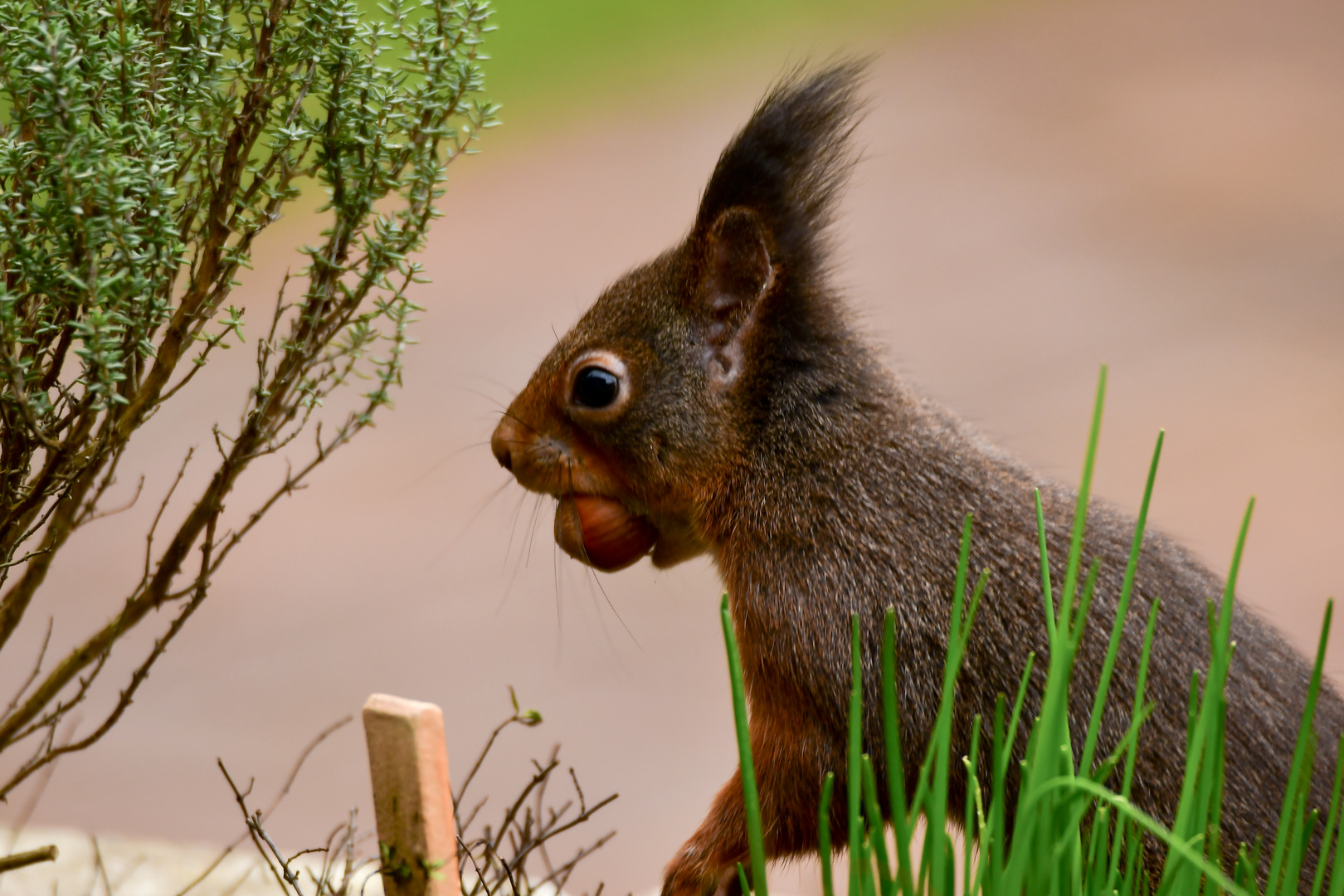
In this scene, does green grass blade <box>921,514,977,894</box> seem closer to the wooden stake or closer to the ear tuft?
the wooden stake

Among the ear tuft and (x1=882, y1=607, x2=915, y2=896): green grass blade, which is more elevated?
the ear tuft

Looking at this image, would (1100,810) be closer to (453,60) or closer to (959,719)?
(959,719)

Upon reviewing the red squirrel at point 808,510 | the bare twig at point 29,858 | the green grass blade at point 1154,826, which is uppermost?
the red squirrel at point 808,510

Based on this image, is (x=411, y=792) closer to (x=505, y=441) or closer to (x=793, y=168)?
(x=505, y=441)

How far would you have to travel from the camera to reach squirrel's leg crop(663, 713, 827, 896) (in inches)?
33.6

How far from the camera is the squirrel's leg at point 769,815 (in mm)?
854

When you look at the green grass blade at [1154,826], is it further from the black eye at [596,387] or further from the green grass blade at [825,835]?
the black eye at [596,387]

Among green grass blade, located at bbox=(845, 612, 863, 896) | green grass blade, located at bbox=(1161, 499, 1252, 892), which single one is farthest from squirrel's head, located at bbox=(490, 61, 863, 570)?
green grass blade, located at bbox=(1161, 499, 1252, 892)

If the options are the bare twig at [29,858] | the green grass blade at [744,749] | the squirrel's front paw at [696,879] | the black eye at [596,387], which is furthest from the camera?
the black eye at [596,387]

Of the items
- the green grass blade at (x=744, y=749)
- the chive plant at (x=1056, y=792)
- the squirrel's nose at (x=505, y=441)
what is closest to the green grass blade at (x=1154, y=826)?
the chive plant at (x=1056, y=792)

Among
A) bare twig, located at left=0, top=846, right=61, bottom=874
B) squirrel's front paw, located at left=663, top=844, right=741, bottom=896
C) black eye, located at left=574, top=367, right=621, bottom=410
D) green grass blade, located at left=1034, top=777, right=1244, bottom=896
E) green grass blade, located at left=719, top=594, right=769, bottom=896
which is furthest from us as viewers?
black eye, located at left=574, top=367, right=621, bottom=410

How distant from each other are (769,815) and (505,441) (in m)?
0.36

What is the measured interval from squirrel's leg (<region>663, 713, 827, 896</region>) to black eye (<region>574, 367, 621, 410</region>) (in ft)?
0.89

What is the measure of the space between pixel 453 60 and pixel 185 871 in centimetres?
113
